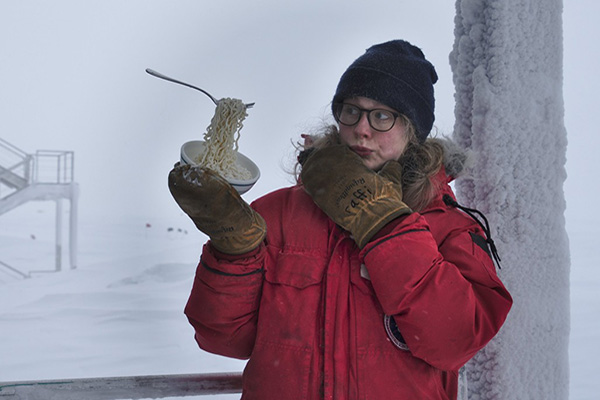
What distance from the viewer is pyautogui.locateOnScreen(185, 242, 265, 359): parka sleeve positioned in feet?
3.09

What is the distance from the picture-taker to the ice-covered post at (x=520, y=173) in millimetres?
1352

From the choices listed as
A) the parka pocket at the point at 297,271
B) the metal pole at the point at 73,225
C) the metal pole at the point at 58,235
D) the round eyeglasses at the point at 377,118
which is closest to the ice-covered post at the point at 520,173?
the round eyeglasses at the point at 377,118

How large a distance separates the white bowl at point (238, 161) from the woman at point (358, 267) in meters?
0.06

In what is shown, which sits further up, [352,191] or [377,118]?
[377,118]

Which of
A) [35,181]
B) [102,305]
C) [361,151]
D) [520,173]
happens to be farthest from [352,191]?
[35,181]

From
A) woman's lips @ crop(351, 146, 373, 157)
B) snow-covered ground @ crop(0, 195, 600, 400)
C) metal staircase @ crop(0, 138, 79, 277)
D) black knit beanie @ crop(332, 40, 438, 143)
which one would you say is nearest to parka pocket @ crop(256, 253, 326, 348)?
woman's lips @ crop(351, 146, 373, 157)

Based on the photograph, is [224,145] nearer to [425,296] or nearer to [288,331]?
[288,331]

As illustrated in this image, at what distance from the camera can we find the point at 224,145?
3.34 ft

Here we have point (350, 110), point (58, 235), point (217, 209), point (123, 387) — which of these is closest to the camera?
point (217, 209)

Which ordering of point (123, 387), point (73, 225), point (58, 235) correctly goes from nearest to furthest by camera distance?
point (123, 387) → point (73, 225) → point (58, 235)

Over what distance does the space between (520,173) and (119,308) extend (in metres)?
5.69

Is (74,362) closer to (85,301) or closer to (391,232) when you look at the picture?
(85,301)

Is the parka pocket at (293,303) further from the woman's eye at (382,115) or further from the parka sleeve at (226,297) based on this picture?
the woman's eye at (382,115)

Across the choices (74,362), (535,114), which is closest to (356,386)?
(535,114)
